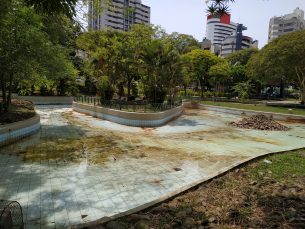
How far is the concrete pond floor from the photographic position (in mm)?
4469

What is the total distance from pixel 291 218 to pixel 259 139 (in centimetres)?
914

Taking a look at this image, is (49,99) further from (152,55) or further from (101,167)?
(101,167)

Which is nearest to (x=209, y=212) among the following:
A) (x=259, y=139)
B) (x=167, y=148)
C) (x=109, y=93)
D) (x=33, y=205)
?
(x=33, y=205)

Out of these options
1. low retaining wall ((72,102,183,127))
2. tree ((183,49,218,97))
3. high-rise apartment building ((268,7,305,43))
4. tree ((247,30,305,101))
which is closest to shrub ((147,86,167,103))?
low retaining wall ((72,102,183,127))

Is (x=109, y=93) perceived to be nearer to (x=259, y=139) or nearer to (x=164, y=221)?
(x=259, y=139)

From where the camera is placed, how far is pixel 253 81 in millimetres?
48750

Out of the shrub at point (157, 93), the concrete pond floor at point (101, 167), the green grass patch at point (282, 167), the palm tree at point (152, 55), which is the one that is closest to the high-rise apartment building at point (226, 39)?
the palm tree at point (152, 55)

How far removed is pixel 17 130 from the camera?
9.45 metres

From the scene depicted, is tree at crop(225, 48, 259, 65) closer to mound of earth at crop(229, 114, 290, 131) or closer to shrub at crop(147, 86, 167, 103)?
mound of earth at crop(229, 114, 290, 131)

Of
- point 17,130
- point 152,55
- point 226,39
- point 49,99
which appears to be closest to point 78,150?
point 17,130

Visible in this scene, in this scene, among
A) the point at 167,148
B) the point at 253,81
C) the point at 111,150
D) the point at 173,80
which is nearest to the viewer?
the point at 111,150

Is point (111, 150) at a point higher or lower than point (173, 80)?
lower

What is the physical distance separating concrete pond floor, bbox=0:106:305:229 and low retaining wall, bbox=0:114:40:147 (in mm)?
330

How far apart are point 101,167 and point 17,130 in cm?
550
